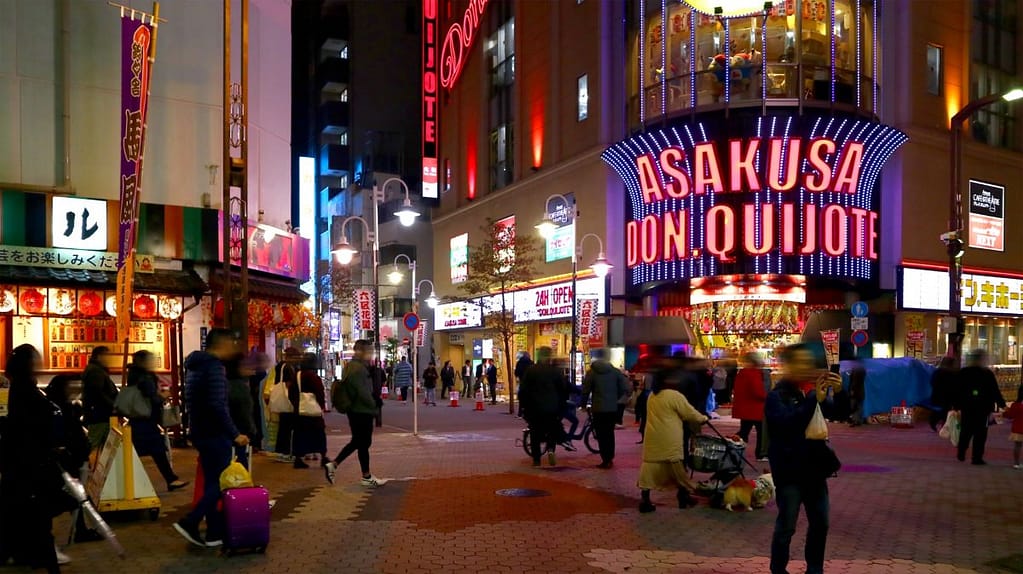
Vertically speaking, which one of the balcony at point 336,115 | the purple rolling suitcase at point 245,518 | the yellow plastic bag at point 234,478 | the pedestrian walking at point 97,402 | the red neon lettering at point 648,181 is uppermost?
the balcony at point 336,115

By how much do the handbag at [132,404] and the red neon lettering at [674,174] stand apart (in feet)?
64.4

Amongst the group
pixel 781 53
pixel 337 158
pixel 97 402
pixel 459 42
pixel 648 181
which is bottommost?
pixel 97 402

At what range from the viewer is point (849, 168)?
26.2 metres

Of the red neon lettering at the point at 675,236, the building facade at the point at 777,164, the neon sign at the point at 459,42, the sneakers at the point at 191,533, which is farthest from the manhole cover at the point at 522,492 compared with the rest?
the neon sign at the point at 459,42

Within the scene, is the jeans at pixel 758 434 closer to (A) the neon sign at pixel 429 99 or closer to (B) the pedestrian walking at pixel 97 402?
(B) the pedestrian walking at pixel 97 402

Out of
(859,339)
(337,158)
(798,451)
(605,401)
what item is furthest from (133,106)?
(337,158)

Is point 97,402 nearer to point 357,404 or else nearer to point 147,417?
point 147,417

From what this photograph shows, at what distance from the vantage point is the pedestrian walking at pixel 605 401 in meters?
13.4

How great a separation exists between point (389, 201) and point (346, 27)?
18.2 m

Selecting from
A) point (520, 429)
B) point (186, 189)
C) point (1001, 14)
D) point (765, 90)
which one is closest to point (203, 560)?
point (186, 189)

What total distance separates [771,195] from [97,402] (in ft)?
66.3

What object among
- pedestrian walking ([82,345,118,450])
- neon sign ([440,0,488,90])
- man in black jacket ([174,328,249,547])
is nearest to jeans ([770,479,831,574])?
man in black jacket ([174,328,249,547])

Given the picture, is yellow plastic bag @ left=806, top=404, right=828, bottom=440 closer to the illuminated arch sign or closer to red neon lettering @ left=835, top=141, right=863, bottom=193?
the illuminated arch sign

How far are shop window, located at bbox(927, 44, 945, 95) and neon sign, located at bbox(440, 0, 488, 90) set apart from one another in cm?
1891
